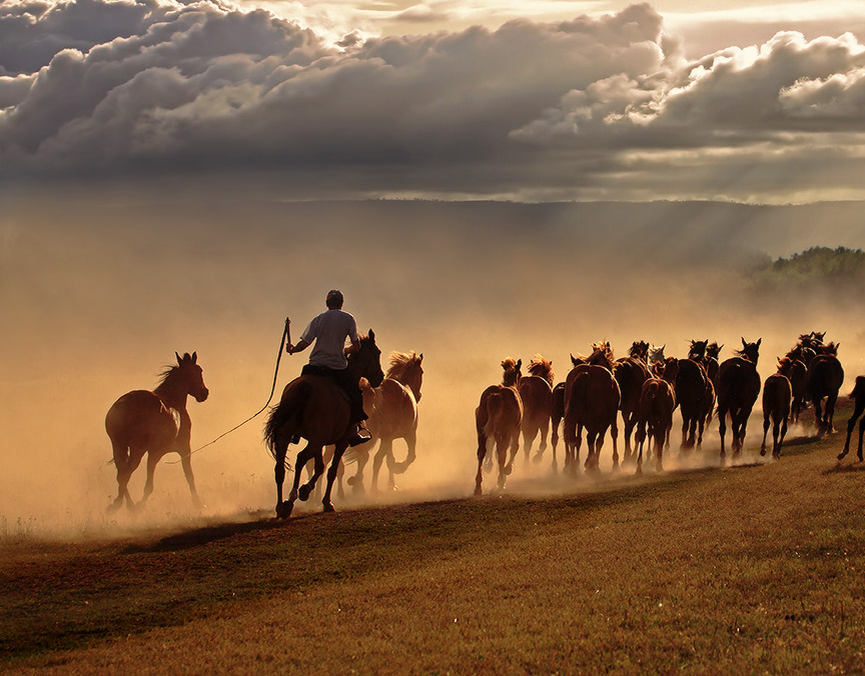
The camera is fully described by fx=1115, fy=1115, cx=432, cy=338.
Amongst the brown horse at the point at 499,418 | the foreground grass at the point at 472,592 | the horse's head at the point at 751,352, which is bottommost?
the foreground grass at the point at 472,592

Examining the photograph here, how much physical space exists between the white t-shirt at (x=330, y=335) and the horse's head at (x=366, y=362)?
6.69ft

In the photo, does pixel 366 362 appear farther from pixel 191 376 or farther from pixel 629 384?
pixel 629 384

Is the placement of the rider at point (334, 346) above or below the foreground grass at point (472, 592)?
above

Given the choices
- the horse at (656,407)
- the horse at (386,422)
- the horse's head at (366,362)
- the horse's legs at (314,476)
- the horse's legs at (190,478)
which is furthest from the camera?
the horse at (656,407)

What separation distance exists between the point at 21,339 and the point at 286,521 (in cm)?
10332

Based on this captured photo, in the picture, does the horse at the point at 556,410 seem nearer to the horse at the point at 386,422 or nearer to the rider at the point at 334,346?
the horse at the point at 386,422

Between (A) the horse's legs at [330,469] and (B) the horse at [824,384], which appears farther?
(B) the horse at [824,384]

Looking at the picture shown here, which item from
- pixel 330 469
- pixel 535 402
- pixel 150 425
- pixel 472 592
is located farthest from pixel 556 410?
pixel 472 592

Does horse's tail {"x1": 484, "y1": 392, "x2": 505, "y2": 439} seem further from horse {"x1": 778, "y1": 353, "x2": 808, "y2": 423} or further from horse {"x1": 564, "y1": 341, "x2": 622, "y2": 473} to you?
horse {"x1": 778, "y1": 353, "x2": 808, "y2": 423}

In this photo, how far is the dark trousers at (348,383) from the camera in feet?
64.0

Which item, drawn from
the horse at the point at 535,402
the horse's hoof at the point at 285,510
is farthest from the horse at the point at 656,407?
the horse's hoof at the point at 285,510

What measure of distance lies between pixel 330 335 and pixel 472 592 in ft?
22.2

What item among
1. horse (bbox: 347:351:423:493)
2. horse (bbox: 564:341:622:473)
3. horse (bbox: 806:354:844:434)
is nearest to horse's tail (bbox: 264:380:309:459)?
horse (bbox: 347:351:423:493)

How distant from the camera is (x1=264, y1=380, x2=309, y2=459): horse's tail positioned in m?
19.0
